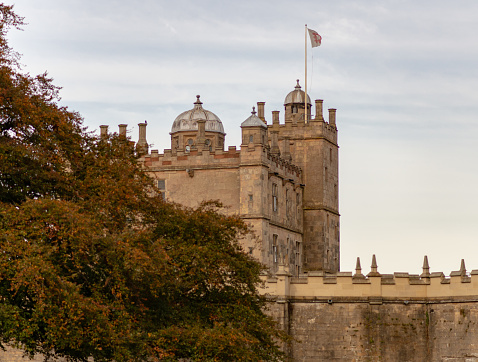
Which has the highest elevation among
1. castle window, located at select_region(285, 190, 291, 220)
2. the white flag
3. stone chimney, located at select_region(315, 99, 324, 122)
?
the white flag

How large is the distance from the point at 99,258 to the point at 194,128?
116ft

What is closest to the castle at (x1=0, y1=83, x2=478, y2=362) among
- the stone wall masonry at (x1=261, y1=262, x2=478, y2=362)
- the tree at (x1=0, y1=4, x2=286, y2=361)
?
the stone wall masonry at (x1=261, y1=262, x2=478, y2=362)

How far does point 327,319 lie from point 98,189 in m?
17.2

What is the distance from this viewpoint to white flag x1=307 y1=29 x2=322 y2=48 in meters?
66.6

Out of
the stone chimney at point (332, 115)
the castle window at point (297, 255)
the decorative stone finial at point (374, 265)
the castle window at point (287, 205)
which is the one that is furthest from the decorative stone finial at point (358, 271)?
the stone chimney at point (332, 115)

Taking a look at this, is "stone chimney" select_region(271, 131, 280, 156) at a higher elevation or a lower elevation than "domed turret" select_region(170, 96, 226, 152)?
lower

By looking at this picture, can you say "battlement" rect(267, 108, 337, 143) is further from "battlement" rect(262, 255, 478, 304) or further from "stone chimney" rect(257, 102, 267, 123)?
"battlement" rect(262, 255, 478, 304)

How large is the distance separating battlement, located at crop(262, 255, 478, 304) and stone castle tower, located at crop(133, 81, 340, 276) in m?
9.56

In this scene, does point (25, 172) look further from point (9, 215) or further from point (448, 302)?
point (448, 302)

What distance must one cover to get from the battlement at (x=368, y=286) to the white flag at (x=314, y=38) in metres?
23.7

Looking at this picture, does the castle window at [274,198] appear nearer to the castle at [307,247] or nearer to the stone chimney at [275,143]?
the castle at [307,247]

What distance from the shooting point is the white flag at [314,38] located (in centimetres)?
6656

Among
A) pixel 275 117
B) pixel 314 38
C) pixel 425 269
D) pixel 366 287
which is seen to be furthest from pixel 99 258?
pixel 314 38

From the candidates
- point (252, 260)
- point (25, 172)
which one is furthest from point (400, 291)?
point (25, 172)
